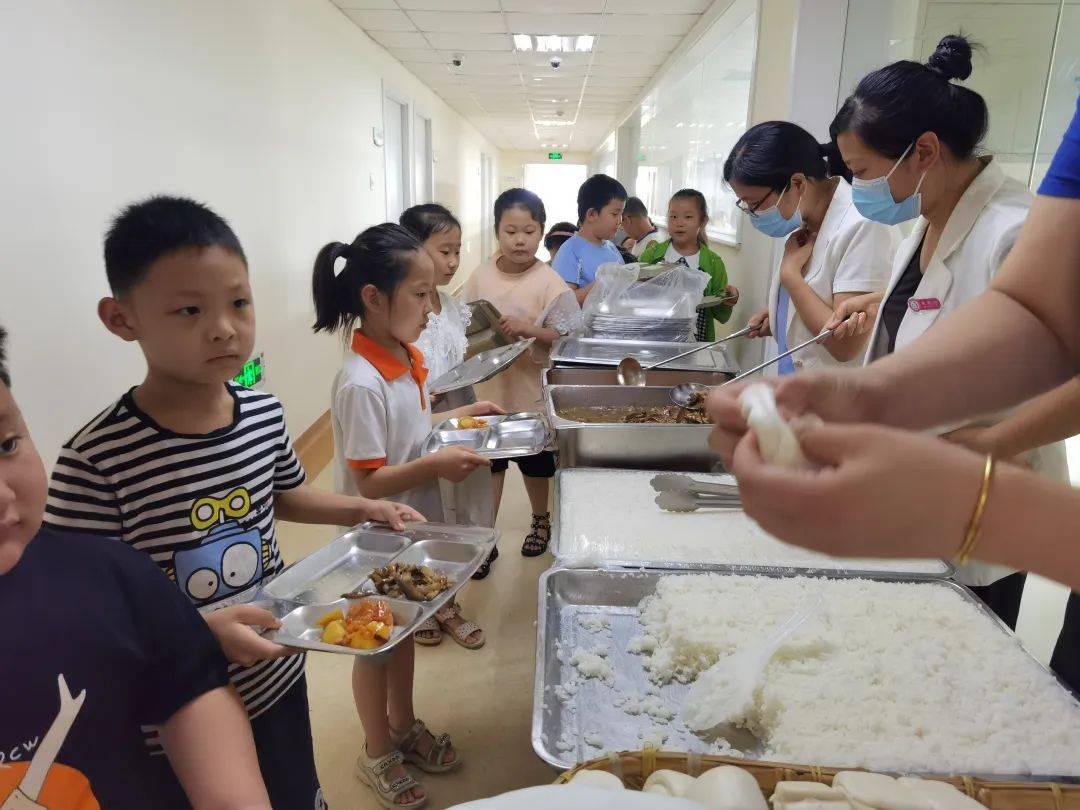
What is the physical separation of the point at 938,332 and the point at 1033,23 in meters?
2.13

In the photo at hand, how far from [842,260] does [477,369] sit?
3.68ft

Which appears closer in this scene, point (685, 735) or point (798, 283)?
point (685, 735)

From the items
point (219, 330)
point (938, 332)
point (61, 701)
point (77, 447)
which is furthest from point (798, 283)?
point (61, 701)

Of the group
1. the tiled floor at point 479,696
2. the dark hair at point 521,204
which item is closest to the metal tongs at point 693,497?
the tiled floor at point 479,696

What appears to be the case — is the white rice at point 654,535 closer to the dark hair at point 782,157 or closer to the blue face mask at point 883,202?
the blue face mask at point 883,202

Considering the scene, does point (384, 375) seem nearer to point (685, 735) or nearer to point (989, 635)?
point (685, 735)

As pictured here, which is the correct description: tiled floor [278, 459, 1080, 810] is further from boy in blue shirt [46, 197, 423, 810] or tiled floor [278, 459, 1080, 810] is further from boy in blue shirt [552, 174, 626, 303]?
boy in blue shirt [552, 174, 626, 303]

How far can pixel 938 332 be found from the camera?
2.68ft

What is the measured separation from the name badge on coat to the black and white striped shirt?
1.20 m

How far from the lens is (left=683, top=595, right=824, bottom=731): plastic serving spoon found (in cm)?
84

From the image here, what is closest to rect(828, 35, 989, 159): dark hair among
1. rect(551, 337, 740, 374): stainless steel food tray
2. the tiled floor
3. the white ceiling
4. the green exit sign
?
the tiled floor

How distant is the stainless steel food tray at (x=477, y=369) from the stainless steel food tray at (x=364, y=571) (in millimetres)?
773

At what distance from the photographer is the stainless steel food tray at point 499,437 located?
5.46ft

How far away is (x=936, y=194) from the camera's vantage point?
1345mm
